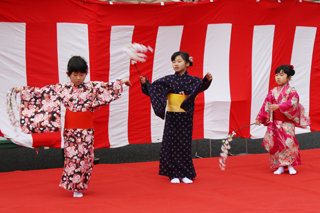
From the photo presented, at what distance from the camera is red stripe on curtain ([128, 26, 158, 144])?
5.11 meters

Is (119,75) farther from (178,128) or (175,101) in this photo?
(178,128)

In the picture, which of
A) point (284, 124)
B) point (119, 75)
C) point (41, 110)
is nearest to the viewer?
point (41, 110)

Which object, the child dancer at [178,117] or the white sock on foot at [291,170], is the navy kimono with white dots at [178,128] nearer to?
the child dancer at [178,117]

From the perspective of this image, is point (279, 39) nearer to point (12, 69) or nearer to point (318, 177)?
point (318, 177)

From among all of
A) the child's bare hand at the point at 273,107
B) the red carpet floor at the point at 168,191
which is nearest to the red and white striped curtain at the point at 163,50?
the red carpet floor at the point at 168,191

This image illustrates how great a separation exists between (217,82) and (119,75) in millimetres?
1374

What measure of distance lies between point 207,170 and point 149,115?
1.12 meters

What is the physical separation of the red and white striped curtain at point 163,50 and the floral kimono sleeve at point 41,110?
1.17m

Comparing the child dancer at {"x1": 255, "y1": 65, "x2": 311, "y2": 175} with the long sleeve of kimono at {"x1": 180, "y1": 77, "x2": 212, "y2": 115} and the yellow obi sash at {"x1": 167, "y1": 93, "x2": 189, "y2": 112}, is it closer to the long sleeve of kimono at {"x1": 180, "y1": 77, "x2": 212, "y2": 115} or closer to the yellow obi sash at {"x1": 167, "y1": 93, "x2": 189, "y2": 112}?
the long sleeve of kimono at {"x1": 180, "y1": 77, "x2": 212, "y2": 115}

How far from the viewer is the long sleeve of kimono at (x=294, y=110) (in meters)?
4.32

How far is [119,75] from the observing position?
16.6ft

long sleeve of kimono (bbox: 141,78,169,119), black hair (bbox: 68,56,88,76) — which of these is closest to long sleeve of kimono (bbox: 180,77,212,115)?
long sleeve of kimono (bbox: 141,78,169,119)

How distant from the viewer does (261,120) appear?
181 inches

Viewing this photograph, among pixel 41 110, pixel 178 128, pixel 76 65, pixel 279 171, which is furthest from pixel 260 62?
pixel 41 110
